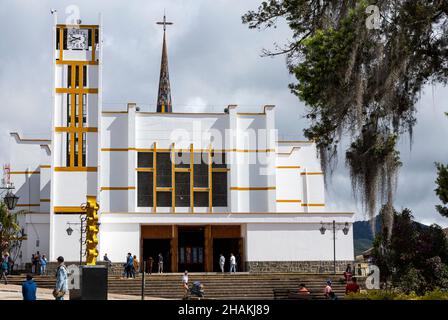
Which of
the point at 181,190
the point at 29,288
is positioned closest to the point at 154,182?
the point at 181,190

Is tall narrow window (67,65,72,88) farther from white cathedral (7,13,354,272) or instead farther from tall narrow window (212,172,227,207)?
tall narrow window (212,172,227,207)

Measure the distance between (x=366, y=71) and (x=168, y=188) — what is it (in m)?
36.0

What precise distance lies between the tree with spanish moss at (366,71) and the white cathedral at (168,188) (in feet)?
106

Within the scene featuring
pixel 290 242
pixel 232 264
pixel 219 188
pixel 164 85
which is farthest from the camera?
pixel 164 85

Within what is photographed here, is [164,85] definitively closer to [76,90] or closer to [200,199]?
[200,199]

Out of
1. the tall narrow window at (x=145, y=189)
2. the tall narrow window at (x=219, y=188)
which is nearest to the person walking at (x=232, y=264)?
the tall narrow window at (x=219, y=188)

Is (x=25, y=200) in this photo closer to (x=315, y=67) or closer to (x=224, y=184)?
(x=224, y=184)

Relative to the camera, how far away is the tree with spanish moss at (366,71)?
13820 millimetres

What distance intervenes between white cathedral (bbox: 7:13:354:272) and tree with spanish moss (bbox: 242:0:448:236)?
106ft

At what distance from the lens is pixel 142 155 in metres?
49.8

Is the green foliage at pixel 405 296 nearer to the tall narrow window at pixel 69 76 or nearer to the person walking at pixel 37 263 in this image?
the person walking at pixel 37 263

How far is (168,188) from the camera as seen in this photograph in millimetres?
49531

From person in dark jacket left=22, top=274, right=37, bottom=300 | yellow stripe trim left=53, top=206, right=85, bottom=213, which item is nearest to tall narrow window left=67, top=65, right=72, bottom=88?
yellow stripe trim left=53, top=206, right=85, bottom=213

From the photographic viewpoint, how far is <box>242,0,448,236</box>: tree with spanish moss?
544 inches
